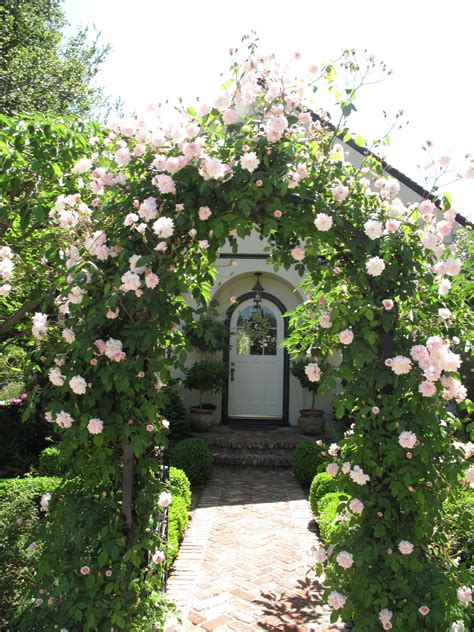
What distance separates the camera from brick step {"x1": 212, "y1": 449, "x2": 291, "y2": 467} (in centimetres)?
932

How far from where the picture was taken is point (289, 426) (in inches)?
453

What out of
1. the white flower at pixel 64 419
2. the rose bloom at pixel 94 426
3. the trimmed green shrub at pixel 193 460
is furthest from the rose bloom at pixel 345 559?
the trimmed green shrub at pixel 193 460

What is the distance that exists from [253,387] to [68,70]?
797cm

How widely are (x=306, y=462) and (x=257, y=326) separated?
14.6 ft

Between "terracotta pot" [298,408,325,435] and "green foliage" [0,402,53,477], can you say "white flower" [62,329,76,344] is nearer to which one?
"green foliage" [0,402,53,477]

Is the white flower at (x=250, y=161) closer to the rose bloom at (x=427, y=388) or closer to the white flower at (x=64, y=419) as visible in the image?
the rose bloom at (x=427, y=388)

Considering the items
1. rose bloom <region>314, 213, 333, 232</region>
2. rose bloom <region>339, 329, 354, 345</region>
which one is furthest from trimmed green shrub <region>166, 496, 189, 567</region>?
rose bloom <region>314, 213, 333, 232</region>

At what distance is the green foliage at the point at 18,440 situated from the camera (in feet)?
25.7

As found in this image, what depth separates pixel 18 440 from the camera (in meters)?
8.27

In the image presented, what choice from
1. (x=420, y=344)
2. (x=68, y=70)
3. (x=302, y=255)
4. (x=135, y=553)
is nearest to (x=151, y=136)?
(x=302, y=255)

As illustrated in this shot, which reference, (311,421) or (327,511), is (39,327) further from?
(311,421)

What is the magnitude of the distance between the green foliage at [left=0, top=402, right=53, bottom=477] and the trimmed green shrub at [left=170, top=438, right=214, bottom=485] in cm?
211

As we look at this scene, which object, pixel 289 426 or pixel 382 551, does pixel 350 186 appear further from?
pixel 289 426

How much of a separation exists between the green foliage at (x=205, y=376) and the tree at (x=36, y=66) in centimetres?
545
